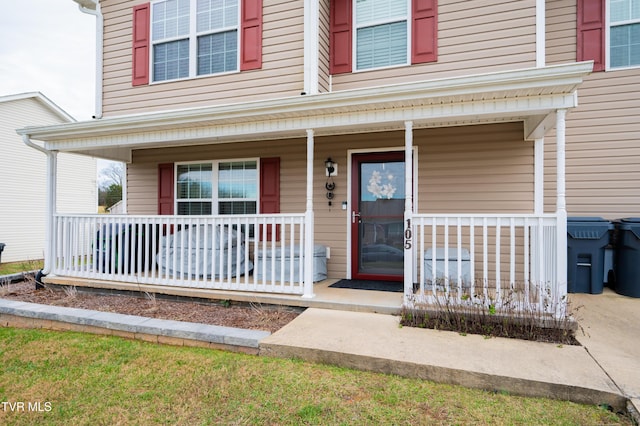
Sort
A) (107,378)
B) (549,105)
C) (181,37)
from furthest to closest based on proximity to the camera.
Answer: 1. (181,37)
2. (549,105)
3. (107,378)

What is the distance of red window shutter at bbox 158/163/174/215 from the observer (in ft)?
22.5

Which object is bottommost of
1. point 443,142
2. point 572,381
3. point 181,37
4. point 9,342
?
point 9,342

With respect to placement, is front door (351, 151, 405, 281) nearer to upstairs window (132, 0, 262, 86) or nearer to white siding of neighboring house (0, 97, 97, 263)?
upstairs window (132, 0, 262, 86)

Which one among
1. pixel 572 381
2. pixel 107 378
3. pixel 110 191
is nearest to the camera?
pixel 572 381

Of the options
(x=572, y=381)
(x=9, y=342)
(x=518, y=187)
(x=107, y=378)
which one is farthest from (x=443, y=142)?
(x=9, y=342)

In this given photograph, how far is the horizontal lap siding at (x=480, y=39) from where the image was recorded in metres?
4.92

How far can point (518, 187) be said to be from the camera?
5047 mm

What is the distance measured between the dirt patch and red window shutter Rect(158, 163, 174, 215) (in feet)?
6.42

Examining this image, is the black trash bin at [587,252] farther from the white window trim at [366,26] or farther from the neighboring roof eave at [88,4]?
the neighboring roof eave at [88,4]

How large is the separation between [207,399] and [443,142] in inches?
177

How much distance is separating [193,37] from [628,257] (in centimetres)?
754

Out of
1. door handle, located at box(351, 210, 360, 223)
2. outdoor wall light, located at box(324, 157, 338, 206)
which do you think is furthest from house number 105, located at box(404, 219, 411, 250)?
outdoor wall light, located at box(324, 157, 338, 206)

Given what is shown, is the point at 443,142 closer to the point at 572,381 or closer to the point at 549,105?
the point at 549,105

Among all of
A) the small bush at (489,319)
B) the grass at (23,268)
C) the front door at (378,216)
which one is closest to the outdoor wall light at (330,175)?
the front door at (378,216)
